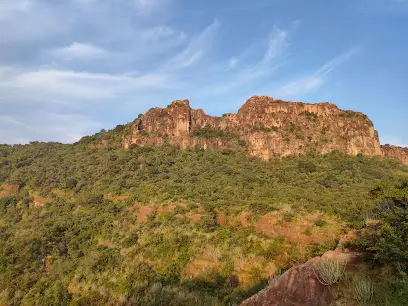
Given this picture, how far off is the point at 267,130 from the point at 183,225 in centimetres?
4353

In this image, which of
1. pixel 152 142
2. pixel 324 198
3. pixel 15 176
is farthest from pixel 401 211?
pixel 15 176

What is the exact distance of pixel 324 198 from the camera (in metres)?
38.3

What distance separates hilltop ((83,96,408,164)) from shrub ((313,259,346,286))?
2349 inches

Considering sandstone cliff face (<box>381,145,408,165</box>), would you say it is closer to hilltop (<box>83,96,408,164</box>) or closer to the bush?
hilltop (<box>83,96,408,164</box>)

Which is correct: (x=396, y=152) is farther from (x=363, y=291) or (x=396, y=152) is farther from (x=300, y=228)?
(x=363, y=291)

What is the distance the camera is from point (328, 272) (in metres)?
7.86

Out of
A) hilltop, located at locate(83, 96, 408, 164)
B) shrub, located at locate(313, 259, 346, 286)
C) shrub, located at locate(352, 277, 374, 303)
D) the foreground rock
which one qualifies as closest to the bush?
the foreground rock

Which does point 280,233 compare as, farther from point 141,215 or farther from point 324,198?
point 141,215

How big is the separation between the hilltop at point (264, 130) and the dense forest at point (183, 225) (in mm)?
6329

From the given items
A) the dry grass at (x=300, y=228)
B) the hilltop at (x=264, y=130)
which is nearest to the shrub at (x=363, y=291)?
the dry grass at (x=300, y=228)

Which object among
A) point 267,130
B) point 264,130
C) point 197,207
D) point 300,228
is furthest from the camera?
point 264,130

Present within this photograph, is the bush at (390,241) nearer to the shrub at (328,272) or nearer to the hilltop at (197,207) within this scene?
the hilltop at (197,207)

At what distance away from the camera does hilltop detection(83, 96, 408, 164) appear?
2712 inches

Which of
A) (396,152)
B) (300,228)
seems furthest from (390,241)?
(396,152)
